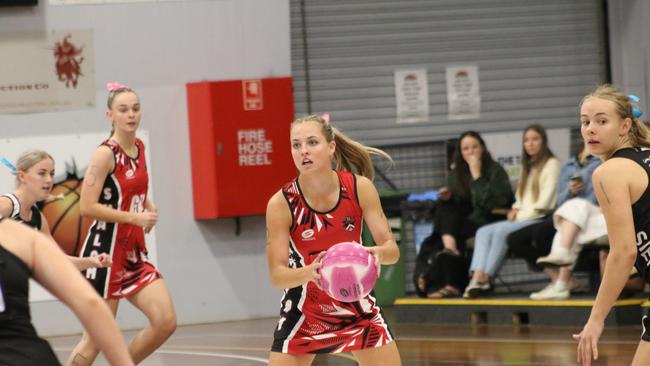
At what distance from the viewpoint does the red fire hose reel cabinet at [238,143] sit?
36.7 feet

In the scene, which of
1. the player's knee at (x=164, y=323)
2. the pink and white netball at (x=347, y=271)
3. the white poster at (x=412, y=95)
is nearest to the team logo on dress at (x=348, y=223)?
the pink and white netball at (x=347, y=271)

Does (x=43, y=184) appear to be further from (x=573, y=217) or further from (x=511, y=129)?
(x=511, y=129)

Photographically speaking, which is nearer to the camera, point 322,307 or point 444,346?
point 322,307

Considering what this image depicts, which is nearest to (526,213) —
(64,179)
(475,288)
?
(475,288)

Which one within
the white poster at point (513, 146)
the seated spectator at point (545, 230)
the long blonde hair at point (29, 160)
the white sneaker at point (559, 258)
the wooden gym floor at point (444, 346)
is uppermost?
the long blonde hair at point (29, 160)

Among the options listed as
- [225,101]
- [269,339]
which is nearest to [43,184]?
[269,339]

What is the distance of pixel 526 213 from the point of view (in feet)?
34.2

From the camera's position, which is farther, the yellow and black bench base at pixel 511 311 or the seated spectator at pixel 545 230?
the seated spectator at pixel 545 230

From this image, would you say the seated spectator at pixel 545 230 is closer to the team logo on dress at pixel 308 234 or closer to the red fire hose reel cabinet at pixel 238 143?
the red fire hose reel cabinet at pixel 238 143

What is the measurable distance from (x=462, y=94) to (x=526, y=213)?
8.55ft

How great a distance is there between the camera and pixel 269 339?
33.2ft

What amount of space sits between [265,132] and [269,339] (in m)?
2.23

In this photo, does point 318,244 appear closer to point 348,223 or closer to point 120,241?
point 348,223

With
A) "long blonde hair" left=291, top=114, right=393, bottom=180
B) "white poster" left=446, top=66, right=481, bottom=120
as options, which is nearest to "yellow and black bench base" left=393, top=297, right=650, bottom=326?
"white poster" left=446, top=66, right=481, bottom=120
